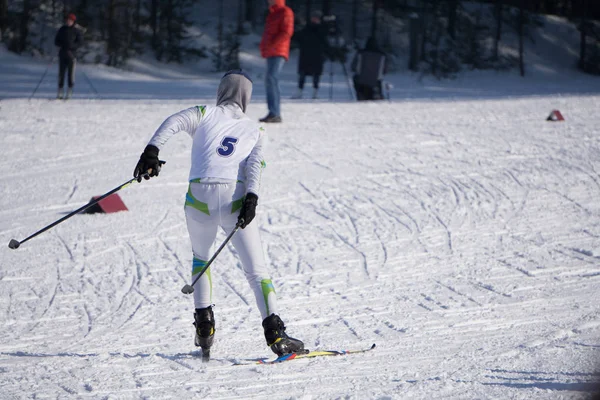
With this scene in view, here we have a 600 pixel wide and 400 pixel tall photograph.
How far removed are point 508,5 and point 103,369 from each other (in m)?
30.0

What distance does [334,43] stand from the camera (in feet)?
87.7

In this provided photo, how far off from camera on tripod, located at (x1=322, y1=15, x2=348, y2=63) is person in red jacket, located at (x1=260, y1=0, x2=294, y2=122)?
479 cm

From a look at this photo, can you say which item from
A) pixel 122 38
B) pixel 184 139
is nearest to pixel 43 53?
pixel 122 38

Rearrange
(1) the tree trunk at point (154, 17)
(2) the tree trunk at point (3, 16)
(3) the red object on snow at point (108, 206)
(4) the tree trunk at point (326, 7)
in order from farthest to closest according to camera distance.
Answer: (4) the tree trunk at point (326, 7), (1) the tree trunk at point (154, 17), (2) the tree trunk at point (3, 16), (3) the red object on snow at point (108, 206)

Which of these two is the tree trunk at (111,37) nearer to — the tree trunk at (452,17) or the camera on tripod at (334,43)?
the camera on tripod at (334,43)

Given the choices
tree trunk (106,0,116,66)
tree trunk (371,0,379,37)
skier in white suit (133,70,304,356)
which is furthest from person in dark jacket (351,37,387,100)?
skier in white suit (133,70,304,356)

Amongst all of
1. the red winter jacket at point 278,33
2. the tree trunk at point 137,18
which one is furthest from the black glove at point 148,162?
the tree trunk at point 137,18

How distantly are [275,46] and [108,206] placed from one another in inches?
183

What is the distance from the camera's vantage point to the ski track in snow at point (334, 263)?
407 cm

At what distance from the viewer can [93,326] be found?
5.41 meters

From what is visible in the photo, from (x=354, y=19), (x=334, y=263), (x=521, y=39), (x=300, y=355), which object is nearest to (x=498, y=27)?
(x=521, y=39)

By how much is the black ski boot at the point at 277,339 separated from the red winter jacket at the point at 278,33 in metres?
7.95

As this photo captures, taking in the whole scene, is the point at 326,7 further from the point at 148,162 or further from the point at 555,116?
the point at 148,162

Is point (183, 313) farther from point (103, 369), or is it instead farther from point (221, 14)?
point (221, 14)
